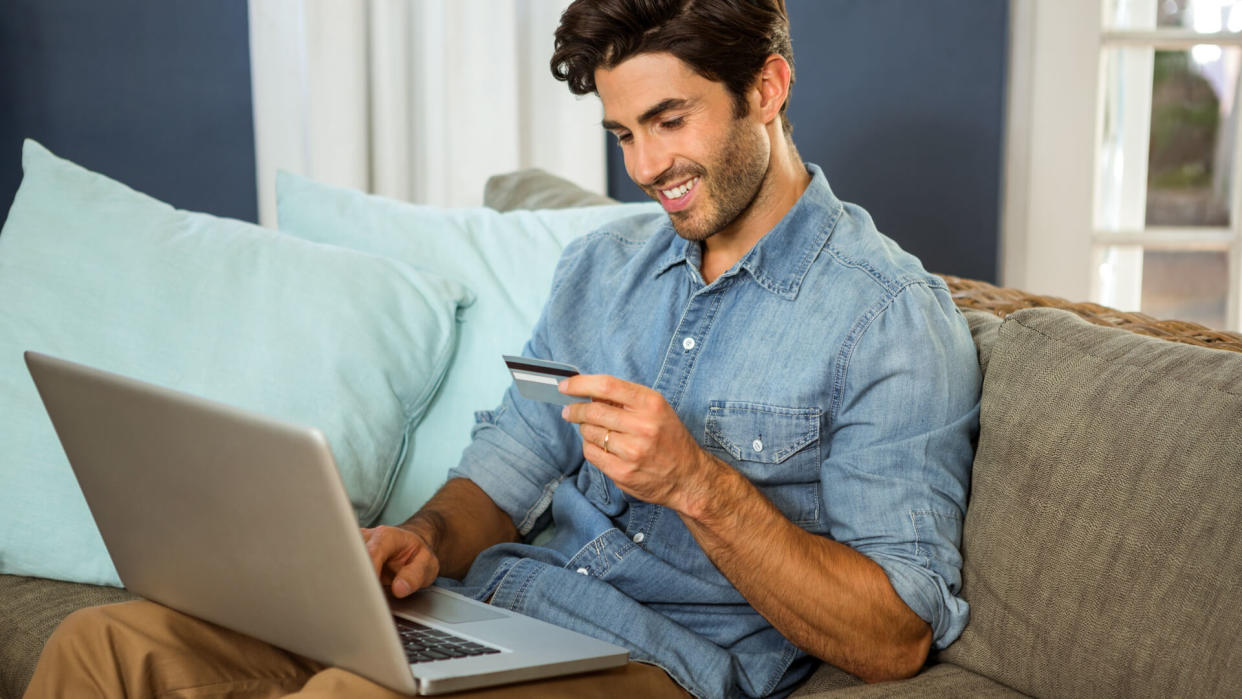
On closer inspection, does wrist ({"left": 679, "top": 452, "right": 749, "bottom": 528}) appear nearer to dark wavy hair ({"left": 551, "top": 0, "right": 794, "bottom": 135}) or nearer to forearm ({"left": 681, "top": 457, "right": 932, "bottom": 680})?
forearm ({"left": 681, "top": 457, "right": 932, "bottom": 680})

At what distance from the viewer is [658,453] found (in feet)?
3.13

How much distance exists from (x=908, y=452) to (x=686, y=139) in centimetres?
40

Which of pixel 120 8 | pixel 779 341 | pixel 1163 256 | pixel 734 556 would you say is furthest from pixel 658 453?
pixel 1163 256

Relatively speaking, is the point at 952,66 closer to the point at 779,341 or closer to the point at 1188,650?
the point at 779,341

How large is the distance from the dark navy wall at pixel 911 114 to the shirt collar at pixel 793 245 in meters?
1.23

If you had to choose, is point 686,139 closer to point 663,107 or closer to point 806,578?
point 663,107

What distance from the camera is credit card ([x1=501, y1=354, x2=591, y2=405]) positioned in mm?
921

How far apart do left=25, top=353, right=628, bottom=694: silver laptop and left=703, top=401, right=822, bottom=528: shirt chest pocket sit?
26 centimetres

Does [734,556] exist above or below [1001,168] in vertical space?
below

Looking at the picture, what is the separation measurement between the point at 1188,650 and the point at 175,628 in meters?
0.84

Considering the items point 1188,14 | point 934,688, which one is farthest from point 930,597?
point 1188,14

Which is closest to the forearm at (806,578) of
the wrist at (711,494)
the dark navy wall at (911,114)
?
the wrist at (711,494)

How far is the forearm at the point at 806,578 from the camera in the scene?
100cm

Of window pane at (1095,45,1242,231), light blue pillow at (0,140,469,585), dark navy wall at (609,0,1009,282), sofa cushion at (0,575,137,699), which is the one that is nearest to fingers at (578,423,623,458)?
light blue pillow at (0,140,469,585)
